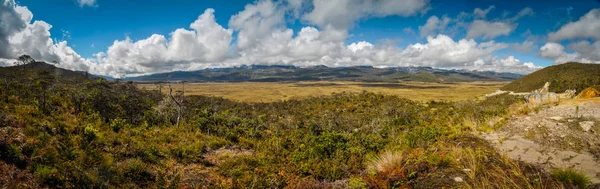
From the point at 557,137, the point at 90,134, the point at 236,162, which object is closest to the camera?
the point at 557,137

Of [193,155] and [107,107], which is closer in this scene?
[193,155]

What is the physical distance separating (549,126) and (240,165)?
42.0 feet

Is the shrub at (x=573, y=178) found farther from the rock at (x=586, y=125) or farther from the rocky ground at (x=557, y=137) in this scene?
the rock at (x=586, y=125)

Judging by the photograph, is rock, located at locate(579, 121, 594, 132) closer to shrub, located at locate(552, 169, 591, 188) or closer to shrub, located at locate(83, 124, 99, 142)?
shrub, located at locate(552, 169, 591, 188)

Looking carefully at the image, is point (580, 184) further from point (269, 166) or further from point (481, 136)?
point (269, 166)

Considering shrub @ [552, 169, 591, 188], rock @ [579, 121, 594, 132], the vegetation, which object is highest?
rock @ [579, 121, 594, 132]

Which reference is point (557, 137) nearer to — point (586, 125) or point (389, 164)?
point (586, 125)

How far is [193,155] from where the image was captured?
14109 mm

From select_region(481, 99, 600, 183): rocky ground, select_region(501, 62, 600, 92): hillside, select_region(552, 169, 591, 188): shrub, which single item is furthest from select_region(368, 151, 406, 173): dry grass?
select_region(501, 62, 600, 92): hillside

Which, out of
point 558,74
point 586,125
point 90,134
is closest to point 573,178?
point 586,125

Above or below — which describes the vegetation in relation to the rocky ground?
below

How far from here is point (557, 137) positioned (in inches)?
352

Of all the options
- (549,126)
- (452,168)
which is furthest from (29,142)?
(549,126)

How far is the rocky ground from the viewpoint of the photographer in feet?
23.5
